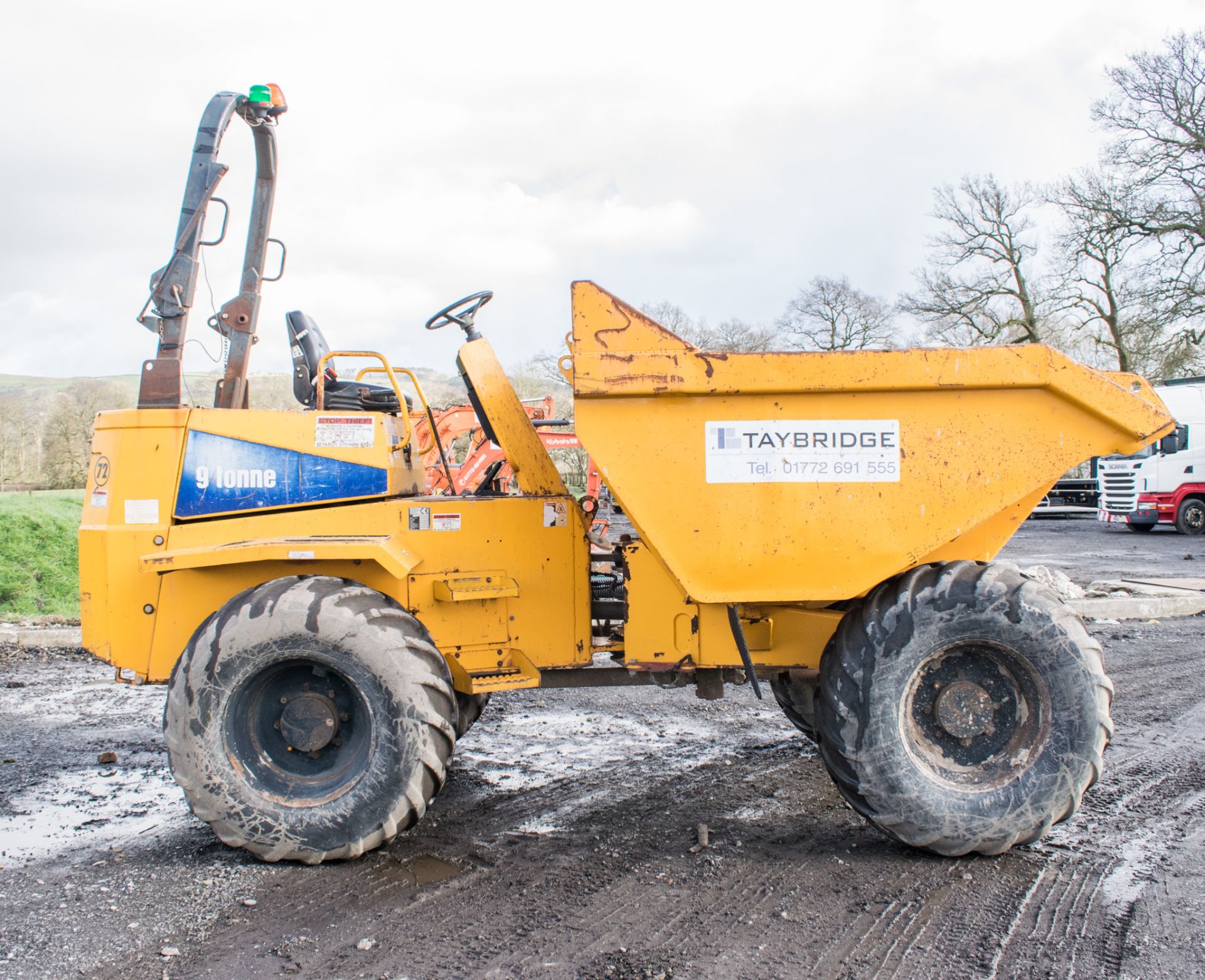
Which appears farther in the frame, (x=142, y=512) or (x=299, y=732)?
(x=142, y=512)

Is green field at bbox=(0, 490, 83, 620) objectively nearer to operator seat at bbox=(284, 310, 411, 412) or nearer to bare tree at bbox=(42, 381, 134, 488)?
bare tree at bbox=(42, 381, 134, 488)

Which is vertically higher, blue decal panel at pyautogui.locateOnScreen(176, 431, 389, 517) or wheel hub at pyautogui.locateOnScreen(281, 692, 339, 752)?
blue decal panel at pyautogui.locateOnScreen(176, 431, 389, 517)

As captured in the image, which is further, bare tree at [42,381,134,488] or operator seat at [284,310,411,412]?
bare tree at [42,381,134,488]

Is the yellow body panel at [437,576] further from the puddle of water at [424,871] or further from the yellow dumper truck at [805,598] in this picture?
the puddle of water at [424,871]

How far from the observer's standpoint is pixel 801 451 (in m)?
3.71

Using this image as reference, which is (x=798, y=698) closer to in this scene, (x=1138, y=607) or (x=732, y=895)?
(x=732, y=895)

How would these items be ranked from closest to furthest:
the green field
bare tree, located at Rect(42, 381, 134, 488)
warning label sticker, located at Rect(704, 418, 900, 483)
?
warning label sticker, located at Rect(704, 418, 900, 483)
the green field
bare tree, located at Rect(42, 381, 134, 488)

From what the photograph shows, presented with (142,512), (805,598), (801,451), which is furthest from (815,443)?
(142,512)

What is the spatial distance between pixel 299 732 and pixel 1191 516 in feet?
62.9

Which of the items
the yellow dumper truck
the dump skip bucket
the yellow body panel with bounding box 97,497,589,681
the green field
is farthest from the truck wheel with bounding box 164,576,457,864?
the green field

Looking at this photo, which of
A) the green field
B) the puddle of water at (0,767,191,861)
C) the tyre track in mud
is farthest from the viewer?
the green field

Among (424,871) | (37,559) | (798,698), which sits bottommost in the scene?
(424,871)

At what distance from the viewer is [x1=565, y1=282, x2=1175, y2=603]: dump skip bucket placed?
12.0 ft

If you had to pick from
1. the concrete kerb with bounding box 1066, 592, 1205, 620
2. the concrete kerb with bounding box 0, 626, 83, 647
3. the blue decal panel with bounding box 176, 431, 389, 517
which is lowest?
the concrete kerb with bounding box 0, 626, 83, 647
